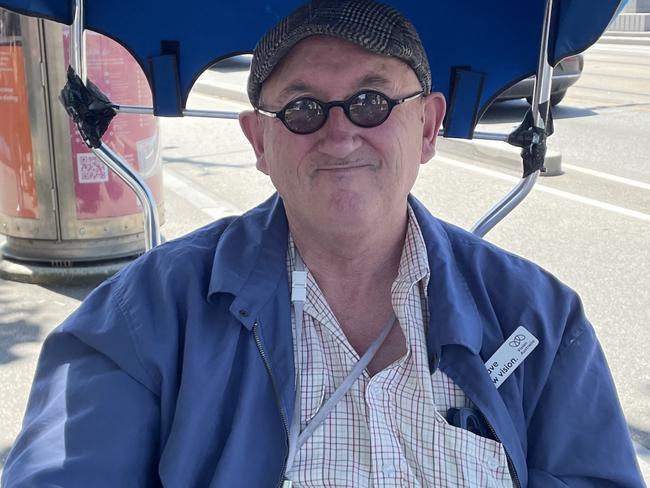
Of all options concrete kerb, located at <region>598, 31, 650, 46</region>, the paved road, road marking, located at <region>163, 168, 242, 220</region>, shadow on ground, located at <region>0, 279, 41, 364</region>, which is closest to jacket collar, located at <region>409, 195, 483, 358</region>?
the paved road

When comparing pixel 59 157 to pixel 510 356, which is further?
pixel 59 157

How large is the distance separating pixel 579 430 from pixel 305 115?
859 mm

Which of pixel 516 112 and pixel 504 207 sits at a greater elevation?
pixel 504 207

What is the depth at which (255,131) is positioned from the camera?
219 centimetres

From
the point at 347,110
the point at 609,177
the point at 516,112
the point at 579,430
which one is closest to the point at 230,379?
the point at 347,110

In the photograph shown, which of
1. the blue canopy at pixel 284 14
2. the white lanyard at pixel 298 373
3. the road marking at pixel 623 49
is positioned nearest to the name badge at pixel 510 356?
the white lanyard at pixel 298 373

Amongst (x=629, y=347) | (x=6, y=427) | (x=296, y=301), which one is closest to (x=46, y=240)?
(x=6, y=427)

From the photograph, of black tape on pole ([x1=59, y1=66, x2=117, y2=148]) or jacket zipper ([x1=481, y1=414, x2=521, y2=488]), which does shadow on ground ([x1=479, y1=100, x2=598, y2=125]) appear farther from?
jacket zipper ([x1=481, y1=414, x2=521, y2=488])

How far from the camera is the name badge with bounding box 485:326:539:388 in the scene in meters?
1.91

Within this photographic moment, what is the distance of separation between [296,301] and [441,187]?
6.04m

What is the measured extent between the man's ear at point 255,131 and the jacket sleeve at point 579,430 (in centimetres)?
79

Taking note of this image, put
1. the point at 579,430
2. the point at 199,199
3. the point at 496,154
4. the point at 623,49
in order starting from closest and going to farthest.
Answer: the point at 579,430
the point at 199,199
the point at 496,154
the point at 623,49

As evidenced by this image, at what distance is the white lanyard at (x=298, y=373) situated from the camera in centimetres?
Answer: 185

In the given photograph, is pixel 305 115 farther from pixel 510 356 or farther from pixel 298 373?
pixel 510 356
